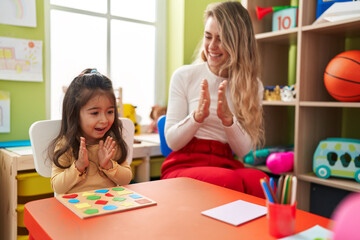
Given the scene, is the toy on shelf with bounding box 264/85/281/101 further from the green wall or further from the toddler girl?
the green wall

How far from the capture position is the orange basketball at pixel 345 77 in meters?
1.50

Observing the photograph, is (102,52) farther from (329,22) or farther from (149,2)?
(329,22)

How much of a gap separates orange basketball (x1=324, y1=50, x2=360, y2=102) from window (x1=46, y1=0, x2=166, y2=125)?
133 cm

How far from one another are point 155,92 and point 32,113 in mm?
951

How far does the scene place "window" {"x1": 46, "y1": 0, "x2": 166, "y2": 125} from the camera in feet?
6.99

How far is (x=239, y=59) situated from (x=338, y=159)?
2.34 ft

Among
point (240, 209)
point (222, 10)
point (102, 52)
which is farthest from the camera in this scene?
point (102, 52)

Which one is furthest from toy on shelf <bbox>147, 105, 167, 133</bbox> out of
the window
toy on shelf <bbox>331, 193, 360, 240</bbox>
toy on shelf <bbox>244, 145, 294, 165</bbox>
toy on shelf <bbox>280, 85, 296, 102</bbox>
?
toy on shelf <bbox>331, 193, 360, 240</bbox>

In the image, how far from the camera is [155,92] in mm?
2598

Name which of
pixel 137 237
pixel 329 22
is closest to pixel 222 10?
pixel 329 22

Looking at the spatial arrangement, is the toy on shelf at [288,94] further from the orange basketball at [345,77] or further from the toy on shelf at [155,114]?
the toy on shelf at [155,114]

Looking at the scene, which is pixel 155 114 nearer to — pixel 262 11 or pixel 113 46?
pixel 113 46

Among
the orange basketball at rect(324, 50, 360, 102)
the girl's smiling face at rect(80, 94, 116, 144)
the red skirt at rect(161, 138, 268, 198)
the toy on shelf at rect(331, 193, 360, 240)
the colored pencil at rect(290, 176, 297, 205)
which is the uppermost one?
the orange basketball at rect(324, 50, 360, 102)

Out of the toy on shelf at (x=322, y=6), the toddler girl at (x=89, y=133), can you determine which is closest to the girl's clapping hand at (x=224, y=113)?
the toddler girl at (x=89, y=133)
